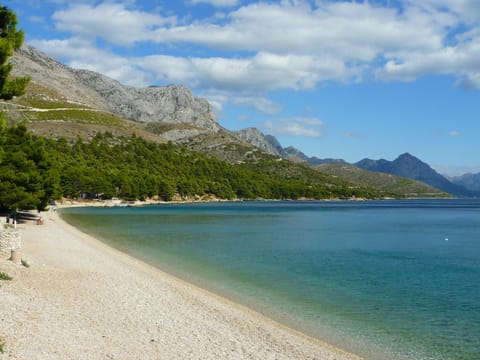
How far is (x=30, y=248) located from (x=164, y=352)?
94.1 ft

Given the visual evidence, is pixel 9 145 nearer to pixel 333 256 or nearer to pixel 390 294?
pixel 333 256

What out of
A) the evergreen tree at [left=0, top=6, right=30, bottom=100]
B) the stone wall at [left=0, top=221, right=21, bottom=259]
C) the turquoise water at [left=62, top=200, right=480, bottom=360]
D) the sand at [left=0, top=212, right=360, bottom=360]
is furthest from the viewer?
the stone wall at [left=0, top=221, right=21, bottom=259]

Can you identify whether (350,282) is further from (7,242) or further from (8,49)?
(8,49)

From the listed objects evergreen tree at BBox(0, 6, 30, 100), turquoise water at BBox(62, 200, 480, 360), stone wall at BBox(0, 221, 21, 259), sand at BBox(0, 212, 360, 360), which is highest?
evergreen tree at BBox(0, 6, 30, 100)

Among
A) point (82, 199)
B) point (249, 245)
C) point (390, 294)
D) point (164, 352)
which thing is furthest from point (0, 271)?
point (82, 199)

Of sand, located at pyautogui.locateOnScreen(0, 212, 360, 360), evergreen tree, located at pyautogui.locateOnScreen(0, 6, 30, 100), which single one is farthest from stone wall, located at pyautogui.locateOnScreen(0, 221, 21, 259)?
evergreen tree, located at pyautogui.locateOnScreen(0, 6, 30, 100)

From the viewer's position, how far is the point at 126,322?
66.5ft

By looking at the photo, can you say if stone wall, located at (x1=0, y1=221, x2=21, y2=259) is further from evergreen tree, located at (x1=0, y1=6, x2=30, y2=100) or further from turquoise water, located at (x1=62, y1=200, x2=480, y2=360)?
turquoise water, located at (x1=62, y1=200, x2=480, y2=360)

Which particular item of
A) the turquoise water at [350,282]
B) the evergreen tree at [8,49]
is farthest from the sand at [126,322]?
the evergreen tree at [8,49]

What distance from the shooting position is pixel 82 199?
169 m

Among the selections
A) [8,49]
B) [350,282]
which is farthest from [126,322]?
[350,282]

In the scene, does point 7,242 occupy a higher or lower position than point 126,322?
higher

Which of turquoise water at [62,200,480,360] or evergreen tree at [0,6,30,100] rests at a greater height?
evergreen tree at [0,6,30,100]

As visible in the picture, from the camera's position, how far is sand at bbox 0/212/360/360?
16.2 m
